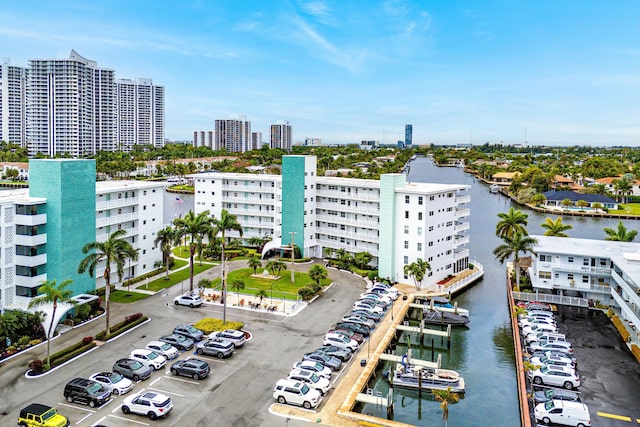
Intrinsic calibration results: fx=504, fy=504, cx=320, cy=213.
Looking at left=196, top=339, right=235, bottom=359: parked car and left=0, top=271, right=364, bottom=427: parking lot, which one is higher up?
left=196, top=339, right=235, bottom=359: parked car

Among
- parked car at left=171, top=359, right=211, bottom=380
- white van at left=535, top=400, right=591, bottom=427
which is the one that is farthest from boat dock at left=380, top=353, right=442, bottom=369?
parked car at left=171, top=359, right=211, bottom=380

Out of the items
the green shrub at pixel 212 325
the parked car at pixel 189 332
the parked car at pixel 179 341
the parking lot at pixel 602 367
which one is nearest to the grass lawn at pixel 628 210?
the parking lot at pixel 602 367

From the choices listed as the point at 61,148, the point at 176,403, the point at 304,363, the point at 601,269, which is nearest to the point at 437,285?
the point at 601,269

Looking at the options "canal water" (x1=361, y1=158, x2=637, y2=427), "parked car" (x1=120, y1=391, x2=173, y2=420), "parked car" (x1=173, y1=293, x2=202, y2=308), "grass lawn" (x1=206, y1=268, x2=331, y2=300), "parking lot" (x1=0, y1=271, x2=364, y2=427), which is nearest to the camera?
"parked car" (x1=120, y1=391, x2=173, y2=420)

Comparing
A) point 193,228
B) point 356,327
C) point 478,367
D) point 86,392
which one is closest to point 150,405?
point 86,392

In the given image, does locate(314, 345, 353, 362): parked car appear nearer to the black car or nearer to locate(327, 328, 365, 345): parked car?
locate(327, 328, 365, 345): parked car

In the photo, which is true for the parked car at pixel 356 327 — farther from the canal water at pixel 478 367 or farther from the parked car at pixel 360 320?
the canal water at pixel 478 367
